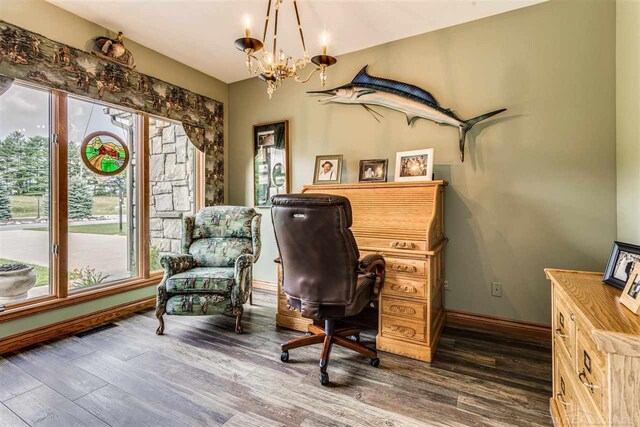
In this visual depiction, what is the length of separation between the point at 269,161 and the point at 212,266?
4.74ft

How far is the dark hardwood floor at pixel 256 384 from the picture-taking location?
1.46m

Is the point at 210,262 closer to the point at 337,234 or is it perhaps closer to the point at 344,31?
the point at 337,234

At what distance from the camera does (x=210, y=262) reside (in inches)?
110

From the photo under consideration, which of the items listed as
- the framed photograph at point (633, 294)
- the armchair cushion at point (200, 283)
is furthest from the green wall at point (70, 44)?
the framed photograph at point (633, 294)

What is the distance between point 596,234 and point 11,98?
4.55 meters

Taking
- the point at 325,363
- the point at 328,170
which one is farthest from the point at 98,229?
the point at 325,363

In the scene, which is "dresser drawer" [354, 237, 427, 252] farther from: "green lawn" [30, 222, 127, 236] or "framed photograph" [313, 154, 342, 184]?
"green lawn" [30, 222, 127, 236]

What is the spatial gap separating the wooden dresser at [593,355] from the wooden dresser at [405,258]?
0.72 metres

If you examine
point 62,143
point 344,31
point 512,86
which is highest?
point 344,31

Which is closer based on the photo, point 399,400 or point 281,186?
point 399,400

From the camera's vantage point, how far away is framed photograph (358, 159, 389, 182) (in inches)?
108

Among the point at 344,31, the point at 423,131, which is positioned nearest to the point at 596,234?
the point at 423,131

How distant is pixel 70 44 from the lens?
2367mm

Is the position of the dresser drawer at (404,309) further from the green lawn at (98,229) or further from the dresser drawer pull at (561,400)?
the green lawn at (98,229)
